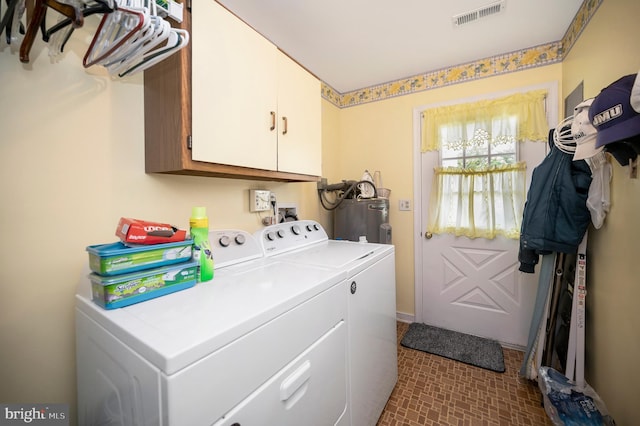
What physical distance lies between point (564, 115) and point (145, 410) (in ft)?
9.56

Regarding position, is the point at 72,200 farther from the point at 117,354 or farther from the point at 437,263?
the point at 437,263

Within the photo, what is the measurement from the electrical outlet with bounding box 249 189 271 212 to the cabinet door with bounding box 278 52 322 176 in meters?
0.29

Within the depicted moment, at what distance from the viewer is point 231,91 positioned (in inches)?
45.6

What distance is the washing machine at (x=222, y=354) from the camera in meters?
0.55

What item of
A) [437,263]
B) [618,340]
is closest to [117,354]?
[618,340]

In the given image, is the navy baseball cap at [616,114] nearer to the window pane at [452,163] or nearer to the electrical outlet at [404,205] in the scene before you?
the window pane at [452,163]

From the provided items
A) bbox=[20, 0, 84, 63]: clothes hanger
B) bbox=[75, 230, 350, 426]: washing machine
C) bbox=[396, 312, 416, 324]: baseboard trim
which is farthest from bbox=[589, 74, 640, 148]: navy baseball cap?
bbox=[396, 312, 416, 324]: baseboard trim

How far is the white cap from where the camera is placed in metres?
1.10

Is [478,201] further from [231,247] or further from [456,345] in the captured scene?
[231,247]

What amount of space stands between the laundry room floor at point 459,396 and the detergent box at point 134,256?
4.90 feet

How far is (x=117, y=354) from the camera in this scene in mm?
652

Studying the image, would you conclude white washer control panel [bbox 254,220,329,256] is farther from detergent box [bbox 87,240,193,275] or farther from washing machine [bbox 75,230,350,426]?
detergent box [bbox 87,240,193,275]

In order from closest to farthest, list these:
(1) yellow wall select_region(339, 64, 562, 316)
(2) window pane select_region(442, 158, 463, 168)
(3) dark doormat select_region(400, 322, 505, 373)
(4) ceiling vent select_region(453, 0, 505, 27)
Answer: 1. (4) ceiling vent select_region(453, 0, 505, 27)
2. (3) dark doormat select_region(400, 322, 505, 373)
3. (2) window pane select_region(442, 158, 463, 168)
4. (1) yellow wall select_region(339, 64, 562, 316)

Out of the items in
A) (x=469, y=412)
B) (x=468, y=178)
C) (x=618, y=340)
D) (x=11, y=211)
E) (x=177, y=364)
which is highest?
(x=468, y=178)
